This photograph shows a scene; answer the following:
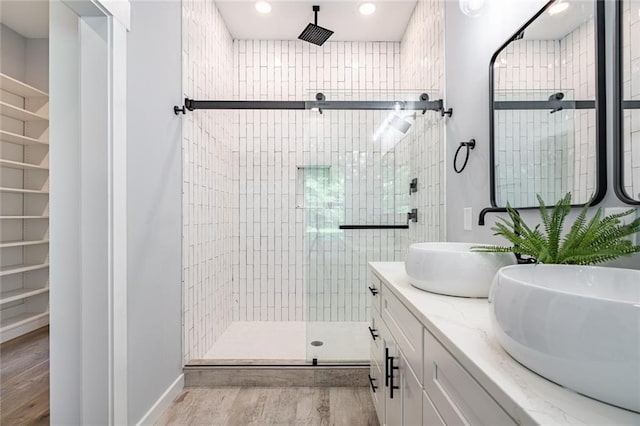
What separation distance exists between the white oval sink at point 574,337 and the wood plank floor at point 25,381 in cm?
235

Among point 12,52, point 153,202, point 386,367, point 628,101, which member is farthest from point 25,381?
point 628,101

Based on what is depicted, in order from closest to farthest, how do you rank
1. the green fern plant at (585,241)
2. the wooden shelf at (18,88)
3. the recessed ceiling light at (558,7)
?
the green fern plant at (585,241), the recessed ceiling light at (558,7), the wooden shelf at (18,88)

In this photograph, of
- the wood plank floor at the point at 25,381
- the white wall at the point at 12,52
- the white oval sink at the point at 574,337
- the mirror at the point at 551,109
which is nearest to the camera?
the white oval sink at the point at 574,337

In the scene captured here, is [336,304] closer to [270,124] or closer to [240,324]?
[240,324]

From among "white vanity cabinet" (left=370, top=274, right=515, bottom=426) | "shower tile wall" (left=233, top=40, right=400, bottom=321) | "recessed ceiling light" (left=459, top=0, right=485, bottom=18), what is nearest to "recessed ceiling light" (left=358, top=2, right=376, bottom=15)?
"shower tile wall" (left=233, top=40, right=400, bottom=321)

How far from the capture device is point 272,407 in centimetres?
185

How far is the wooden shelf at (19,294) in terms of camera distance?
9.25ft

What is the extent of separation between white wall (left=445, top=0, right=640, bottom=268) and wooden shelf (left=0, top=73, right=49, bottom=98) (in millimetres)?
3831

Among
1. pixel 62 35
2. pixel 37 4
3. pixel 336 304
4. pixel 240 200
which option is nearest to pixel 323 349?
pixel 336 304

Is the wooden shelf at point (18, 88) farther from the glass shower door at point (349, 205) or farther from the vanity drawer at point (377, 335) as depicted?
the vanity drawer at point (377, 335)

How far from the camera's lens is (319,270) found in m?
2.41

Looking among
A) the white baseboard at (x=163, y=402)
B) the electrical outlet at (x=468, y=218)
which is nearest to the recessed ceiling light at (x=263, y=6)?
Answer: the electrical outlet at (x=468, y=218)

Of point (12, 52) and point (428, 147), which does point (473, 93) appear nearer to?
point (428, 147)

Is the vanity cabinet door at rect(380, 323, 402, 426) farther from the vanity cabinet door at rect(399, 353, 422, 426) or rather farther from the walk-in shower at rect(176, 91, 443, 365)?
the walk-in shower at rect(176, 91, 443, 365)
